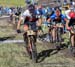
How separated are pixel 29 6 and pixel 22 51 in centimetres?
252

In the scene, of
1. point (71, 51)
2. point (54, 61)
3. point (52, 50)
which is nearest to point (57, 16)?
point (52, 50)

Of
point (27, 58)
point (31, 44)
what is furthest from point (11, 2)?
point (31, 44)

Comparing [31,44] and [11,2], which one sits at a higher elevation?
[31,44]

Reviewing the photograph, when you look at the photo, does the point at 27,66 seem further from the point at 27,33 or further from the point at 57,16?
the point at 57,16

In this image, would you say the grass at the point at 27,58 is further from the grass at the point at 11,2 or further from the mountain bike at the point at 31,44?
the grass at the point at 11,2

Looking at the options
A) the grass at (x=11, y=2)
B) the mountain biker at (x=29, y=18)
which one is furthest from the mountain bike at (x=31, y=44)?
the grass at (x=11, y=2)

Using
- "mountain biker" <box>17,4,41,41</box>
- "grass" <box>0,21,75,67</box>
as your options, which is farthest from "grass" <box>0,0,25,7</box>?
"mountain biker" <box>17,4,41,41</box>

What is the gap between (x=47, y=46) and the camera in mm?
15586

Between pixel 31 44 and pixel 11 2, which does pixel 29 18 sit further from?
pixel 11 2

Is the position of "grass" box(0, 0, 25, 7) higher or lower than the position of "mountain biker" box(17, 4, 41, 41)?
lower

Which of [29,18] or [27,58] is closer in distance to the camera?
[29,18]

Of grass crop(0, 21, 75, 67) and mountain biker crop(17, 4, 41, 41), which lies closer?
grass crop(0, 21, 75, 67)

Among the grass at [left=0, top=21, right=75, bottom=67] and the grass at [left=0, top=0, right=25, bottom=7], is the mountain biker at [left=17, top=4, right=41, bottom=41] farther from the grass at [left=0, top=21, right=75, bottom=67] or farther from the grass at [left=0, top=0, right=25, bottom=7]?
the grass at [left=0, top=0, right=25, bottom=7]

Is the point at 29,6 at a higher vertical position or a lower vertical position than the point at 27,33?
higher
